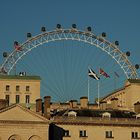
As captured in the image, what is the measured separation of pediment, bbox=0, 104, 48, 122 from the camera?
9494 centimetres

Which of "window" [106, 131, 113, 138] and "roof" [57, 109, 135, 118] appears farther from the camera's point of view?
"roof" [57, 109, 135, 118]

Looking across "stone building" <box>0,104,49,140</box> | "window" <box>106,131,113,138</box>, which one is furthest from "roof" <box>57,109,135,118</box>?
"stone building" <box>0,104,49,140</box>

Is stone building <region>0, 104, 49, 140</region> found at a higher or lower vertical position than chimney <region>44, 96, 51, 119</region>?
lower

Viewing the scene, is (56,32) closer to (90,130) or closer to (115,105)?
(115,105)

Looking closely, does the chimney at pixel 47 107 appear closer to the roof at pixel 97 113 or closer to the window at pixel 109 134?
the roof at pixel 97 113

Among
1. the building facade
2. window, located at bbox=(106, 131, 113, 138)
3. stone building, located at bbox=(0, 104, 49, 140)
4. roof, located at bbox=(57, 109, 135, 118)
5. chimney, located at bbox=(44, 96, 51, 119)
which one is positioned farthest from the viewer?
the building facade

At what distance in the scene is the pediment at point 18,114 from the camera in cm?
9494

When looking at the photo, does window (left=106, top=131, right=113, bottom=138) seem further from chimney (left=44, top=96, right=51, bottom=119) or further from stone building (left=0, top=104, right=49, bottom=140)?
stone building (left=0, top=104, right=49, bottom=140)

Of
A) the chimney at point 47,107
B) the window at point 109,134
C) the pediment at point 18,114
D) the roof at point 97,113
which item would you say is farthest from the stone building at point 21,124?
the window at point 109,134

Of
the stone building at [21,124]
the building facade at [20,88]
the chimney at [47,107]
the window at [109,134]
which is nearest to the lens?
the stone building at [21,124]

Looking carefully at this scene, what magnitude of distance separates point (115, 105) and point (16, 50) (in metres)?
35.5

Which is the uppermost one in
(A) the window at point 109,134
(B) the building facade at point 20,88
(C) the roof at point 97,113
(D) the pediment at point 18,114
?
(B) the building facade at point 20,88

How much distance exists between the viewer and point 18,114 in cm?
9544

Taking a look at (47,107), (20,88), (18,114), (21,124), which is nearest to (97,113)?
(47,107)
